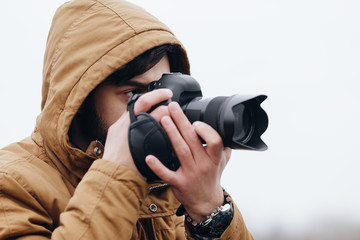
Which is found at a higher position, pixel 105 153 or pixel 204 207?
pixel 105 153

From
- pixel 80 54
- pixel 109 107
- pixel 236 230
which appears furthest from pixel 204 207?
pixel 80 54

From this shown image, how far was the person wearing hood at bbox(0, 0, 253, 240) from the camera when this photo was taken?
3.26ft

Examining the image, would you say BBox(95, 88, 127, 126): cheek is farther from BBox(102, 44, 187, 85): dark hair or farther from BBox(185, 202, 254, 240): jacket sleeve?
BBox(185, 202, 254, 240): jacket sleeve

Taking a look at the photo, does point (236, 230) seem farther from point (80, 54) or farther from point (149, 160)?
point (80, 54)

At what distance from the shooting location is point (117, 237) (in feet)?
3.21

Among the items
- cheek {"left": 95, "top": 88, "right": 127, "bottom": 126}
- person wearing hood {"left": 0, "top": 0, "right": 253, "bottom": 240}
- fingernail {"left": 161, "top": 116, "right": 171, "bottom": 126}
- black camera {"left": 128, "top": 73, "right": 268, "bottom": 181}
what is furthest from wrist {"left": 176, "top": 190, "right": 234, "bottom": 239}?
cheek {"left": 95, "top": 88, "right": 127, "bottom": 126}

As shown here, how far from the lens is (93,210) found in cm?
96

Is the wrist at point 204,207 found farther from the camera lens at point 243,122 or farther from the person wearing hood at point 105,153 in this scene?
the camera lens at point 243,122

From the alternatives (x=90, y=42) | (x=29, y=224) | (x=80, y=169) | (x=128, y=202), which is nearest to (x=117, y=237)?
(x=128, y=202)

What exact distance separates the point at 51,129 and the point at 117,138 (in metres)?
0.37

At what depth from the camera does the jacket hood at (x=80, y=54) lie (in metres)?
1.29

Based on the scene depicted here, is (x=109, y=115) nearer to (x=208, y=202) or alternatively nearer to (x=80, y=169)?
(x=80, y=169)

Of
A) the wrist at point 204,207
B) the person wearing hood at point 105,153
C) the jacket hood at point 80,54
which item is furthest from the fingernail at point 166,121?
the jacket hood at point 80,54

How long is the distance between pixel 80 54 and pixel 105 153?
44 cm
